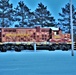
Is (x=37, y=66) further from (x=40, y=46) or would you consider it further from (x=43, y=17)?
(x=43, y=17)

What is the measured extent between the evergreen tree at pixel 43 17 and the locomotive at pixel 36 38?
16.8 metres

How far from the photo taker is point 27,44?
2830 centimetres

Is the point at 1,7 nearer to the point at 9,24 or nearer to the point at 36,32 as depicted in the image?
the point at 9,24

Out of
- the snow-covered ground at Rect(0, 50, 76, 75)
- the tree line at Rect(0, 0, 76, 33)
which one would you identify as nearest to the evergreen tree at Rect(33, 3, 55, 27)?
the tree line at Rect(0, 0, 76, 33)

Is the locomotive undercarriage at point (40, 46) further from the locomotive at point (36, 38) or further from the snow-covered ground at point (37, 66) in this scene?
the snow-covered ground at point (37, 66)

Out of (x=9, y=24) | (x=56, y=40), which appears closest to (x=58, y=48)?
(x=56, y=40)

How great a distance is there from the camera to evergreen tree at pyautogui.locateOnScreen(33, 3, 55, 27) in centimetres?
4603

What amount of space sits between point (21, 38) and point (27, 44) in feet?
3.75

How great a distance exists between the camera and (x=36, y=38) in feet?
95.2

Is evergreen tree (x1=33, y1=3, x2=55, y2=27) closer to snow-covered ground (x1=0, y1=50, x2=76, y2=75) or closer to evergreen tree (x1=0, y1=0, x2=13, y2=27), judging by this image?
evergreen tree (x1=0, y1=0, x2=13, y2=27)

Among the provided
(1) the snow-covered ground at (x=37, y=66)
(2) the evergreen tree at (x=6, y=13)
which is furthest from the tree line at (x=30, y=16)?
(1) the snow-covered ground at (x=37, y=66)

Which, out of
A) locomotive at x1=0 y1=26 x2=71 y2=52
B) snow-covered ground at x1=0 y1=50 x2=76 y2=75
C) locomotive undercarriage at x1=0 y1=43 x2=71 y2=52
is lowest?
snow-covered ground at x1=0 y1=50 x2=76 y2=75

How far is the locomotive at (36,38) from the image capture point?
2838 centimetres

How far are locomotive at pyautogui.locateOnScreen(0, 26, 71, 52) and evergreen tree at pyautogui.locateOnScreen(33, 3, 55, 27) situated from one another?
1675 cm
